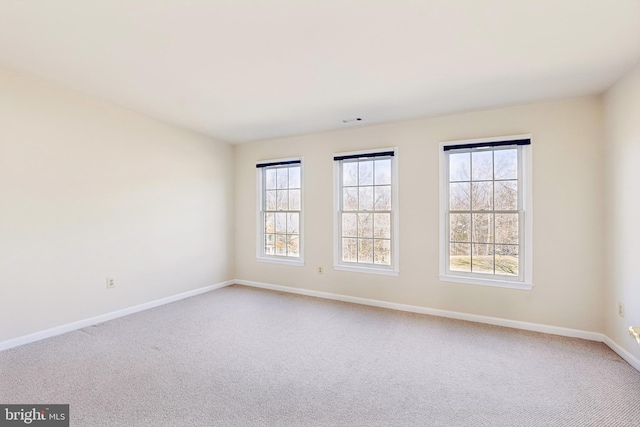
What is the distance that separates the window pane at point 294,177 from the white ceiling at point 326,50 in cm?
151

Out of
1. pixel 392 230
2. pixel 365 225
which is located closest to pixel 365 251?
pixel 365 225

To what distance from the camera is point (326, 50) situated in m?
2.43

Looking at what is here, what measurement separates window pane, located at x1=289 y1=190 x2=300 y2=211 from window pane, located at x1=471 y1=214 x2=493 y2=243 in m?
A: 2.57

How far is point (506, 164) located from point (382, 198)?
153 cm

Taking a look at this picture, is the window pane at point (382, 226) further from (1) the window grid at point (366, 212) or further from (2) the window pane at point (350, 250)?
(2) the window pane at point (350, 250)

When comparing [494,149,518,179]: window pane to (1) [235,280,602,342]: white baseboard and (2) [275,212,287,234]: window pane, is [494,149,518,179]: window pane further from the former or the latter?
(2) [275,212,287,234]: window pane

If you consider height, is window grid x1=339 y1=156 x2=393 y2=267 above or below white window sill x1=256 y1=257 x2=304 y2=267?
above

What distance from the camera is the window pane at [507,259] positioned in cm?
352

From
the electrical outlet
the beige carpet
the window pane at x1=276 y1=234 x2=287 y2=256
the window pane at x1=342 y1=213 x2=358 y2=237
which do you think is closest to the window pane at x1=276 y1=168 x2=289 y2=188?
the window pane at x1=276 y1=234 x2=287 y2=256

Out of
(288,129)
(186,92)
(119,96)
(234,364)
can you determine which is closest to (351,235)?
(288,129)

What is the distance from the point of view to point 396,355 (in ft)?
9.07

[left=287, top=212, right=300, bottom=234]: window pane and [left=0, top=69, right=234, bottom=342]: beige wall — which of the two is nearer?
[left=0, top=69, right=234, bottom=342]: beige wall

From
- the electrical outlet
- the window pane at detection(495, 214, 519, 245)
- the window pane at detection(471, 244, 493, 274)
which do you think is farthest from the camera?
the window pane at detection(471, 244, 493, 274)

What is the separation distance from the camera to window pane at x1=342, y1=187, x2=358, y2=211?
14.8 ft
